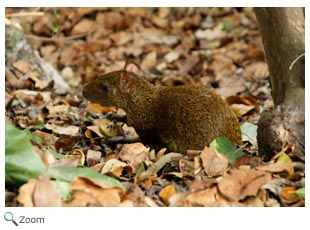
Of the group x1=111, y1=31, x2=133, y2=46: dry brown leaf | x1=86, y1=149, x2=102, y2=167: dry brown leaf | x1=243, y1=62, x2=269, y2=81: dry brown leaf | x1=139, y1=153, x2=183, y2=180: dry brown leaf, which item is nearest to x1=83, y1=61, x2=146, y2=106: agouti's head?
x1=86, y1=149, x2=102, y2=167: dry brown leaf

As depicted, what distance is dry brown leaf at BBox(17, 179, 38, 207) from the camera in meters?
3.87

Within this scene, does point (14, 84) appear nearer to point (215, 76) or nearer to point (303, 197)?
point (215, 76)

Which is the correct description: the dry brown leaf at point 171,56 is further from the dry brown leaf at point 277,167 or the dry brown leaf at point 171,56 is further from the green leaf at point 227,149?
the dry brown leaf at point 277,167

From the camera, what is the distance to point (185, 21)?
10.3 m

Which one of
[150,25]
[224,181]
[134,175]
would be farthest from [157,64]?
[224,181]

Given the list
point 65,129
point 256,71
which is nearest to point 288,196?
point 65,129

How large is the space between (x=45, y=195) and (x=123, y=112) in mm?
3344

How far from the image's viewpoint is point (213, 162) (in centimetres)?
452

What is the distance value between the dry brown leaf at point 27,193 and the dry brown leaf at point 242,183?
41.4 inches

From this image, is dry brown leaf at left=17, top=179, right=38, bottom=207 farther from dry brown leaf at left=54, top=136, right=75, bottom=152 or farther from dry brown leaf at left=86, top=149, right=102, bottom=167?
dry brown leaf at left=54, top=136, right=75, bottom=152

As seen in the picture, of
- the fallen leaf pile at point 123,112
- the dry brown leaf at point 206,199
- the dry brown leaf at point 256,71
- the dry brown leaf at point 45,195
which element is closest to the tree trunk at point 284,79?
the fallen leaf pile at point 123,112

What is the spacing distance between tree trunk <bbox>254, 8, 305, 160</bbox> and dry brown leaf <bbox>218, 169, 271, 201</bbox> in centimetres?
50

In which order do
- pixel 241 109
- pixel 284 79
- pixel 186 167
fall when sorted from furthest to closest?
pixel 241 109, pixel 284 79, pixel 186 167

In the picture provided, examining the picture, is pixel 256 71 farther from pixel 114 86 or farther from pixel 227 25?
pixel 114 86
